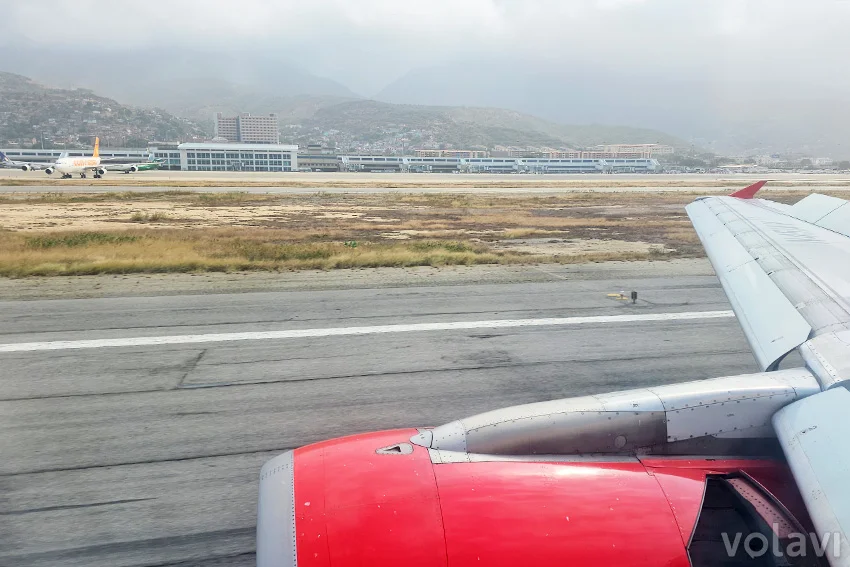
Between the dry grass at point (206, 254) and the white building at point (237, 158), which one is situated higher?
the dry grass at point (206, 254)

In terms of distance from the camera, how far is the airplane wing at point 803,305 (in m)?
4.08

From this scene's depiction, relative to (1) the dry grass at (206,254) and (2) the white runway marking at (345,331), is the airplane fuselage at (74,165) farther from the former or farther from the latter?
(2) the white runway marking at (345,331)

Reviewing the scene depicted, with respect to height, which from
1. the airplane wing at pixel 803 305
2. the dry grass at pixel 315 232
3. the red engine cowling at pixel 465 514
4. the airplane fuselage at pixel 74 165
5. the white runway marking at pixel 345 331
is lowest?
the airplane fuselage at pixel 74 165

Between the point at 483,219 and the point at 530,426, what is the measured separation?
37.0m

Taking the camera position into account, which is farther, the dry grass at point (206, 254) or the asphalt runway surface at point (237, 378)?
the dry grass at point (206, 254)

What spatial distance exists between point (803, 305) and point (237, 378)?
887 cm

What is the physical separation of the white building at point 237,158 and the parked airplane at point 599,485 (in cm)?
16062

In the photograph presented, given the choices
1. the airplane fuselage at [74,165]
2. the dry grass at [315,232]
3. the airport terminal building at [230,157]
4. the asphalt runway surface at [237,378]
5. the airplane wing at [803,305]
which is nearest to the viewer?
the airplane wing at [803,305]

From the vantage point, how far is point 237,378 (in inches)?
437

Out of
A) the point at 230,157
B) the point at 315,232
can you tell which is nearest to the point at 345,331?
the point at 315,232

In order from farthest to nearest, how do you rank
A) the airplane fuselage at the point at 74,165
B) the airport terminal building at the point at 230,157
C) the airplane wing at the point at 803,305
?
the airport terminal building at the point at 230,157
the airplane fuselage at the point at 74,165
the airplane wing at the point at 803,305

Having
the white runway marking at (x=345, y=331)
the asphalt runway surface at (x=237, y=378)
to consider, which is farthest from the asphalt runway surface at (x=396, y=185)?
the white runway marking at (x=345, y=331)

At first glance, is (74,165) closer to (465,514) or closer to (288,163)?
(288,163)

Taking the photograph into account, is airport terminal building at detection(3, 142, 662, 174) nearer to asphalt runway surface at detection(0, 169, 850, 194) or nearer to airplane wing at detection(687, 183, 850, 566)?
asphalt runway surface at detection(0, 169, 850, 194)
